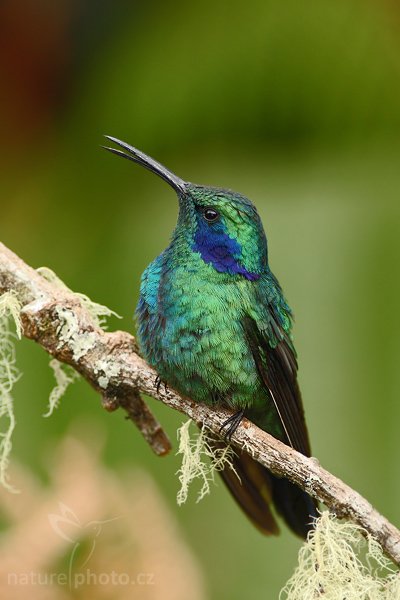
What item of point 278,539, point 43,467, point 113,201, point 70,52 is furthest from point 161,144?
point 278,539

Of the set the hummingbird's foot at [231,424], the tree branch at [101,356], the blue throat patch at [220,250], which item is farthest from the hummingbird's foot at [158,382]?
the blue throat patch at [220,250]

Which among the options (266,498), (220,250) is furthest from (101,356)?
(266,498)

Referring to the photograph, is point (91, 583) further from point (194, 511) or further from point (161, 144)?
point (161, 144)

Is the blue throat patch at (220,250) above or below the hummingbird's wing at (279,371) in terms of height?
above

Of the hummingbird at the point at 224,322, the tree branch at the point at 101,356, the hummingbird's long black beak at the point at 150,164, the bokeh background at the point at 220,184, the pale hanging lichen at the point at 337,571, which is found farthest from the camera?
the bokeh background at the point at 220,184

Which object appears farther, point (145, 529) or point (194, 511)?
point (194, 511)

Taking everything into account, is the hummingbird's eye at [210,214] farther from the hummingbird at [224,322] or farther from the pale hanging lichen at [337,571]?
the pale hanging lichen at [337,571]

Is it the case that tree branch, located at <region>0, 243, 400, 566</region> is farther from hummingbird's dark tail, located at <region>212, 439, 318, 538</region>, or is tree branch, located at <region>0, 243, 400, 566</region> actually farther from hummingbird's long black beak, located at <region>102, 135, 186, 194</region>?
hummingbird's long black beak, located at <region>102, 135, 186, 194</region>

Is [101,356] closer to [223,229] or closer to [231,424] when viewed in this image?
[231,424]
